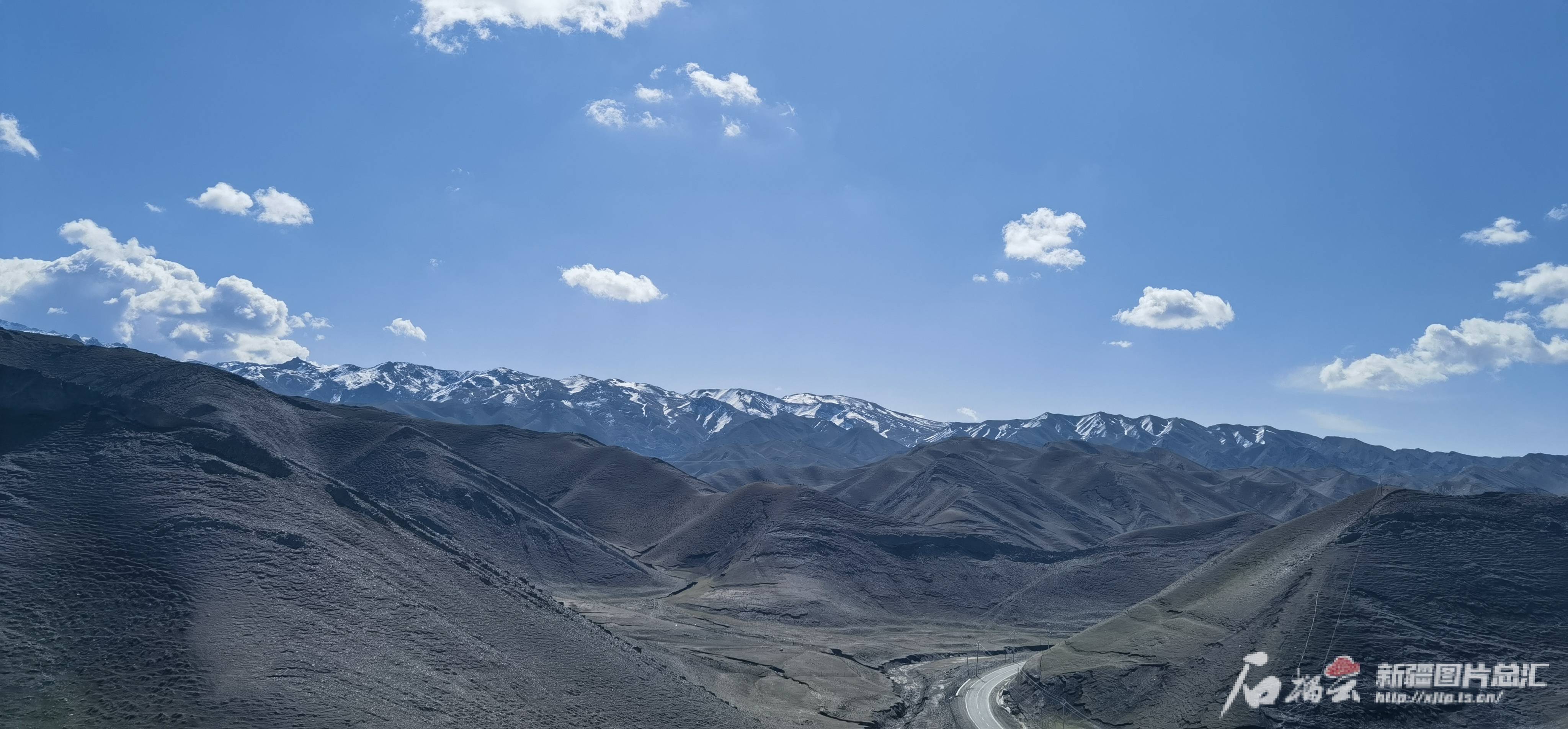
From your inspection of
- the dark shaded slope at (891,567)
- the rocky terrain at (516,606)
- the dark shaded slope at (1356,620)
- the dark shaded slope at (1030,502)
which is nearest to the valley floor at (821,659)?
the rocky terrain at (516,606)

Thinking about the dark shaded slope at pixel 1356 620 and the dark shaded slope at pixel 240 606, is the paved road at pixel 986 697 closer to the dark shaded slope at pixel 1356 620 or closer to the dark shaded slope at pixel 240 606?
the dark shaded slope at pixel 1356 620

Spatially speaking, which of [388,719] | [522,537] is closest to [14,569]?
[388,719]

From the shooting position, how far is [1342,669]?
154 feet

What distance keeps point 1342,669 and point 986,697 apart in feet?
77.5

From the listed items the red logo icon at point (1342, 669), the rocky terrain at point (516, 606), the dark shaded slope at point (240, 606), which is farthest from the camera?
the red logo icon at point (1342, 669)

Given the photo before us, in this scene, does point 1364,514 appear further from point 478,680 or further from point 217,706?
point 217,706

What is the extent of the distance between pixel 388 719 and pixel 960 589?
84.9 metres

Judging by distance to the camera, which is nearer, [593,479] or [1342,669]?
[1342,669]

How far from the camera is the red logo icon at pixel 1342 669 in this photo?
46.6m

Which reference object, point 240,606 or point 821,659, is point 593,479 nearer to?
point 821,659

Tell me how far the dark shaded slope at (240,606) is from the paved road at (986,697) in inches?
718

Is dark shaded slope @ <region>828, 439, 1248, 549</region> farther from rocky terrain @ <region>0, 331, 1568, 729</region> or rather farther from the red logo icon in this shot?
the red logo icon

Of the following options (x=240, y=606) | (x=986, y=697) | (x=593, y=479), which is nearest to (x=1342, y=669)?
(x=986, y=697)

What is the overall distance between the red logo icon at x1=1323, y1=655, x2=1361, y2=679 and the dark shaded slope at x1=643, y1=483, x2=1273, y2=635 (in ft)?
155
